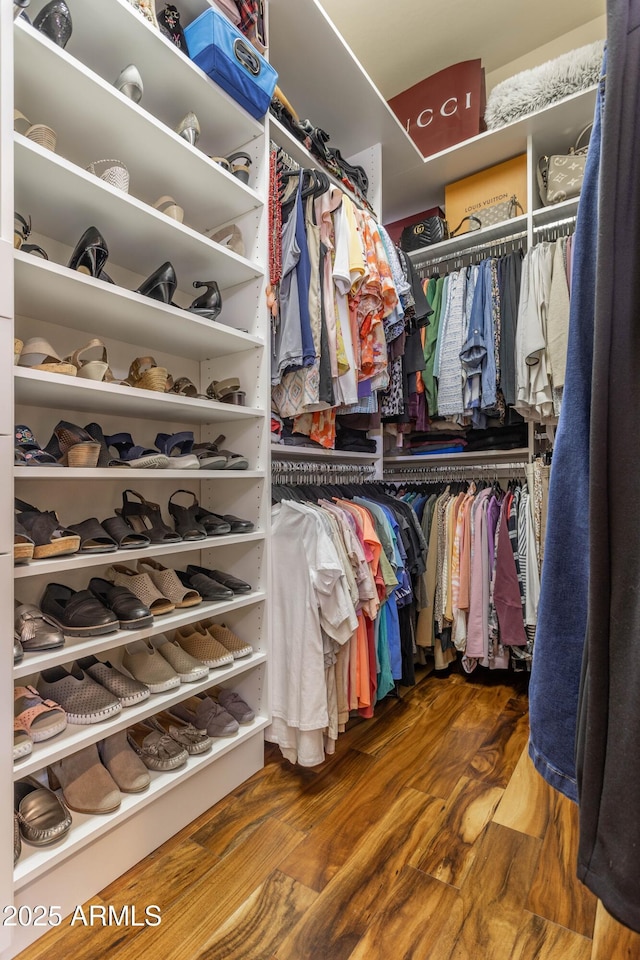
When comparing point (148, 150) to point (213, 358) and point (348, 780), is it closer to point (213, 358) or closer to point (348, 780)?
point (213, 358)

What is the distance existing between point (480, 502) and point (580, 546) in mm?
1734

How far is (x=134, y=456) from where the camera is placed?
1260 mm

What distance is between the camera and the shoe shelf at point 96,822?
3.02ft

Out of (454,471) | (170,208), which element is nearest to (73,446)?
(170,208)

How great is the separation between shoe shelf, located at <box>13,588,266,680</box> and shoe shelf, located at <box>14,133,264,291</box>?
1.04 meters

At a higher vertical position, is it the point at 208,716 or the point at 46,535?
the point at 46,535

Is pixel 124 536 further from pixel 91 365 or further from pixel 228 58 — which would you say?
pixel 228 58

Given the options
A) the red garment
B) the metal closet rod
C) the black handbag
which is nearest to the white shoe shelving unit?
the red garment

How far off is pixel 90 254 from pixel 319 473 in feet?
3.74

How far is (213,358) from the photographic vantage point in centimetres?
170

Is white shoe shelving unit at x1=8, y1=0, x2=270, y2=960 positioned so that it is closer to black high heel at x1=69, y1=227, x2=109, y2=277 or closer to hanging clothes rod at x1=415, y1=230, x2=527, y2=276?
black high heel at x1=69, y1=227, x2=109, y2=277

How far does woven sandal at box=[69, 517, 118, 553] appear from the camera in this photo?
1.12 metres

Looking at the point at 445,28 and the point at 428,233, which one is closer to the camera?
the point at 445,28

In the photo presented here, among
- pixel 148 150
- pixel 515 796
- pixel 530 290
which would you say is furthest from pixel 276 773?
pixel 530 290
